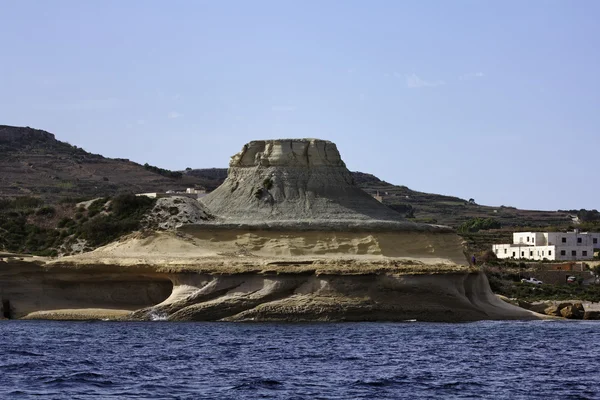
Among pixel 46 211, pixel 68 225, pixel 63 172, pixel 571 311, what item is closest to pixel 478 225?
pixel 63 172

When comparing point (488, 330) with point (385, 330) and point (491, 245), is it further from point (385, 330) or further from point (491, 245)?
point (491, 245)

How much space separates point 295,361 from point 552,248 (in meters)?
70.4

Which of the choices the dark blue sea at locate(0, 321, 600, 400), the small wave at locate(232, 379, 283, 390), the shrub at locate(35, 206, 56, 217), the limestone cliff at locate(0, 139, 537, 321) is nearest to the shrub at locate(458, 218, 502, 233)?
the limestone cliff at locate(0, 139, 537, 321)

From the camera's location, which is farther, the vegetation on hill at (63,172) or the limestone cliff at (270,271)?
the vegetation on hill at (63,172)

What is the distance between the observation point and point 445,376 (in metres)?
38.7

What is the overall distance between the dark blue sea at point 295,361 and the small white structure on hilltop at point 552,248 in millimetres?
51073

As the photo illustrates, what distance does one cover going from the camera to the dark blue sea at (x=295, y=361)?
3488 cm

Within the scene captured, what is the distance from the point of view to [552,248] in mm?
109438

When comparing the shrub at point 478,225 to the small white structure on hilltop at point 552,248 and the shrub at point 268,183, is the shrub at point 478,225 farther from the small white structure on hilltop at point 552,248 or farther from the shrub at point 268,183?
the shrub at point 268,183

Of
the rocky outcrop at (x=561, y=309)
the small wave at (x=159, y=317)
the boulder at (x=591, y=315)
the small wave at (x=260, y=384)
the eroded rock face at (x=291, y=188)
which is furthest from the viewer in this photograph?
the eroded rock face at (x=291, y=188)

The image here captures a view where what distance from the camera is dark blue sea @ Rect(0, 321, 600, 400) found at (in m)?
34.9

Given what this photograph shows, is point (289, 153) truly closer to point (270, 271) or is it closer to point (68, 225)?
point (68, 225)

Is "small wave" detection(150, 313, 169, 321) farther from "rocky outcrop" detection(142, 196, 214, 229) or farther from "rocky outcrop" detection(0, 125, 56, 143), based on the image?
"rocky outcrop" detection(0, 125, 56, 143)

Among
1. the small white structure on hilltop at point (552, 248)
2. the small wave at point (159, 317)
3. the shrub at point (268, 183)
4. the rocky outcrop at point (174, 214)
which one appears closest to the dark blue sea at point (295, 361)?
the small wave at point (159, 317)
